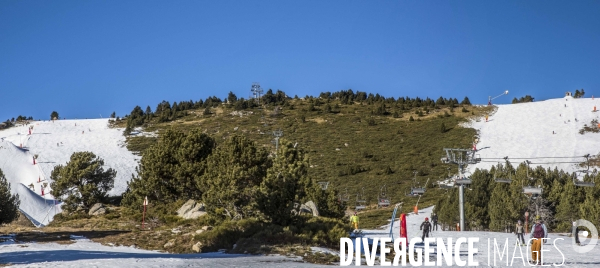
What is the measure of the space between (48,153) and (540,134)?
216 feet

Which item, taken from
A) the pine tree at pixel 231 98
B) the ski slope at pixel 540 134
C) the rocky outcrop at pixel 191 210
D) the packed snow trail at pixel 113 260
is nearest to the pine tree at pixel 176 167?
the rocky outcrop at pixel 191 210

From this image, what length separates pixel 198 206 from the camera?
1459 inches

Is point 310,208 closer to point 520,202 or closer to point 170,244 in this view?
point 170,244

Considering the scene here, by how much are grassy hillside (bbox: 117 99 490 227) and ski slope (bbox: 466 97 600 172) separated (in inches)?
127

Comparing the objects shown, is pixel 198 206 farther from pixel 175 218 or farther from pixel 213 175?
pixel 213 175

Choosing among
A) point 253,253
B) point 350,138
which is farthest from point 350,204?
point 253,253

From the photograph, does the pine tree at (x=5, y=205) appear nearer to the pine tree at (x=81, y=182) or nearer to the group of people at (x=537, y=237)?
the pine tree at (x=81, y=182)

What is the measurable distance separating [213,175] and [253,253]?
514 inches

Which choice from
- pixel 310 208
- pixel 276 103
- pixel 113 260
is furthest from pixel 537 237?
pixel 276 103

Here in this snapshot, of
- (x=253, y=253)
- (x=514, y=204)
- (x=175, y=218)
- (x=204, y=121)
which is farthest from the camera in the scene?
(x=204, y=121)

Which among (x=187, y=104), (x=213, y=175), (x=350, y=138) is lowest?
(x=213, y=175)

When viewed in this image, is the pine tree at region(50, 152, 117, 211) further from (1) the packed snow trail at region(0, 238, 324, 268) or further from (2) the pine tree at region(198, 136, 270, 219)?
(1) the packed snow trail at region(0, 238, 324, 268)

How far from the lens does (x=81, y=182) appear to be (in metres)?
51.0

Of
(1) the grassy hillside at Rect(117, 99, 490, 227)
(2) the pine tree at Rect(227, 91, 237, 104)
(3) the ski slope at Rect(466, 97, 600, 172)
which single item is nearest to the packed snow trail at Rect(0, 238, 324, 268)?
(1) the grassy hillside at Rect(117, 99, 490, 227)
